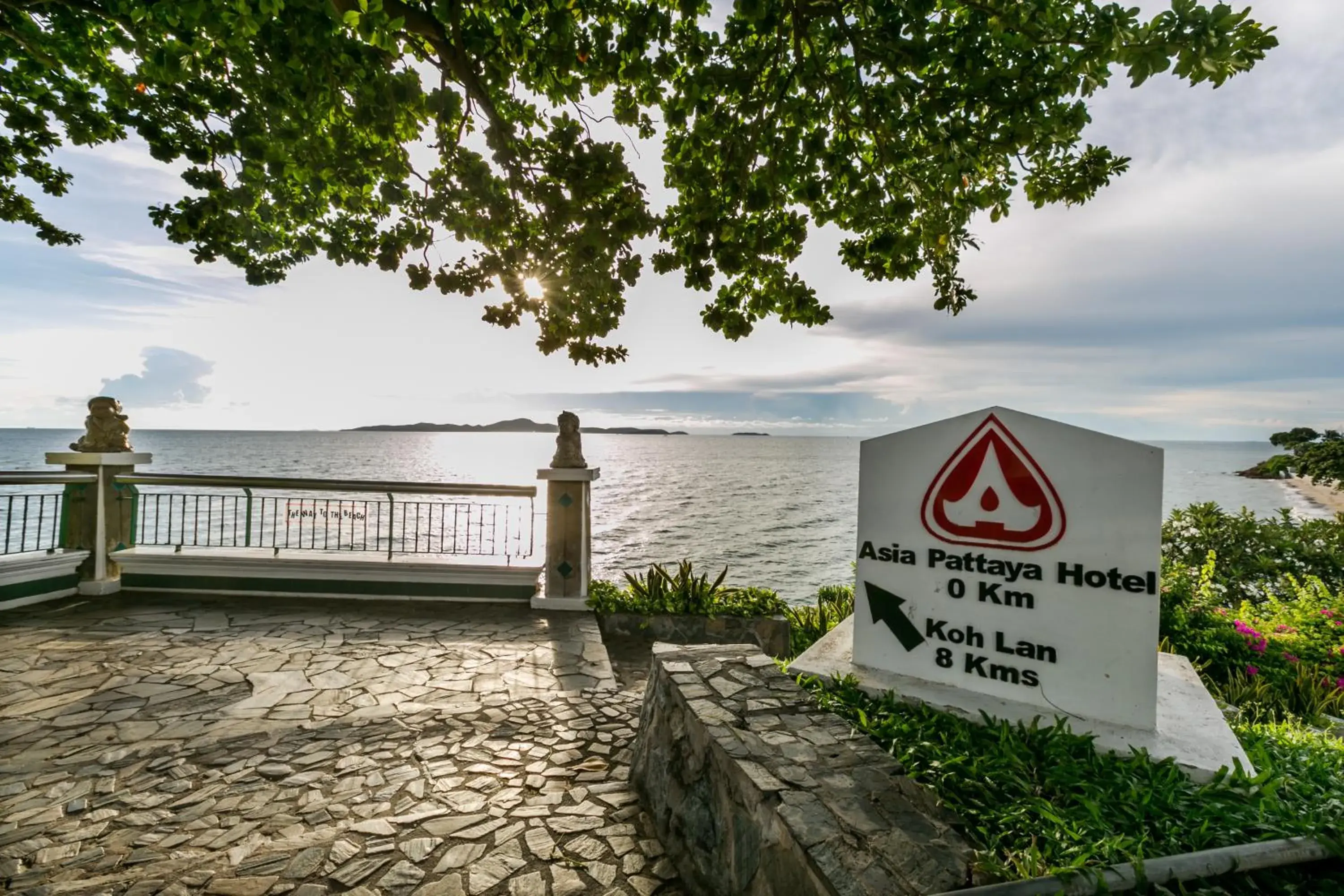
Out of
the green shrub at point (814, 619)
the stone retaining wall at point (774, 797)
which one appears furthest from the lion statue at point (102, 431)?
the green shrub at point (814, 619)

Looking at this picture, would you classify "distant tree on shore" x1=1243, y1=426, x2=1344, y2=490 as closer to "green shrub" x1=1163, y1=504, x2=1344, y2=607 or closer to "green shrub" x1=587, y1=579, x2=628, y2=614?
"green shrub" x1=1163, y1=504, x2=1344, y2=607

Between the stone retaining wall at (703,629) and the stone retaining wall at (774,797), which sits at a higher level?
the stone retaining wall at (774,797)

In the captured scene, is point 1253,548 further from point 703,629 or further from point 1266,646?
point 703,629

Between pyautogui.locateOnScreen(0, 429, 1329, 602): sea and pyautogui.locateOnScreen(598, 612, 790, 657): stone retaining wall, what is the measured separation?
4346 mm

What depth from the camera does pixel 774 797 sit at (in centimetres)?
215

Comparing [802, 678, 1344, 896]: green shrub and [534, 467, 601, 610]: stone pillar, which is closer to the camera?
[802, 678, 1344, 896]: green shrub

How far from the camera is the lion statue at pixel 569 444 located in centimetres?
740

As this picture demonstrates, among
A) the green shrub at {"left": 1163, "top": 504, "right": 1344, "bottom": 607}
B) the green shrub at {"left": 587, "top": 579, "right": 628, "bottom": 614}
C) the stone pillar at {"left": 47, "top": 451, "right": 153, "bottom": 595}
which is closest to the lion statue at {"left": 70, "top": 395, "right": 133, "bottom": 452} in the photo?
the stone pillar at {"left": 47, "top": 451, "right": 153, "bottom": 595}

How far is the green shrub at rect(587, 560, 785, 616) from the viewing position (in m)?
7.16

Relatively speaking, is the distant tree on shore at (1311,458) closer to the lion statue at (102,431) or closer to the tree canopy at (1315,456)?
the tree canopy at (1315,456)

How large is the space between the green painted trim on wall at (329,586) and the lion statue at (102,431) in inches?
63.7

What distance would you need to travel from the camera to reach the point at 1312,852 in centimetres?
176

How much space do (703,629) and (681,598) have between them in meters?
0.48

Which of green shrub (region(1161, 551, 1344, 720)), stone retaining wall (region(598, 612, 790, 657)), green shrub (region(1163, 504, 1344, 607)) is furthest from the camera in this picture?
green shrub (region(1163, 504, 1344, 607))
